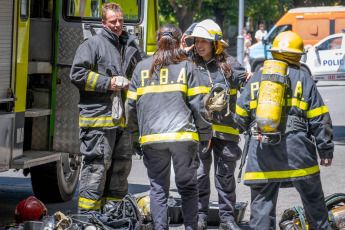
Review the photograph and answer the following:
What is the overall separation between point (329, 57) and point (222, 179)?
17.0 meters

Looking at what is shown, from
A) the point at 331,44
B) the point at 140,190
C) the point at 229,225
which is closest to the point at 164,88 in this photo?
the point at 229,225

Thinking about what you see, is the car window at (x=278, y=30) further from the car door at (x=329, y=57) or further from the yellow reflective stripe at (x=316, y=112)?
the yellow reflective stripe at (x=316, y=112)

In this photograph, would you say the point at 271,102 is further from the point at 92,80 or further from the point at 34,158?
the point at 34,158

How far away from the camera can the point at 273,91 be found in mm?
5297

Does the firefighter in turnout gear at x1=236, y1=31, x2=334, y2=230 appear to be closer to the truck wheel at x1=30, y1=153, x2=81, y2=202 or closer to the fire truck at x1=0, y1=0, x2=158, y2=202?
the fire truck at x1=0, y1=0, x2=158, y2=202

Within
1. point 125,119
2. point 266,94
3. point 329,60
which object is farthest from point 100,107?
point 329,60

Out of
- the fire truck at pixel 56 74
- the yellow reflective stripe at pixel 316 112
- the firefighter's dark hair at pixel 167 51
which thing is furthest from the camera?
the fire truck at pixel 56 74

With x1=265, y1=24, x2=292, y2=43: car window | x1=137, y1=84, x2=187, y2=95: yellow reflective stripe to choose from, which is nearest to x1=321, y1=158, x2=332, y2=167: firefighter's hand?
x1=137, y1=84, x2=187, y2=95: yellow reflective stripe

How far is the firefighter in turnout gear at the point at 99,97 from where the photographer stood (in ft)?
21.4

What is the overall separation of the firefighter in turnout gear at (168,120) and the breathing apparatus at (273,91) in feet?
1.86

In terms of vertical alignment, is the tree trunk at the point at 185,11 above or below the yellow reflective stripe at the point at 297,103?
above

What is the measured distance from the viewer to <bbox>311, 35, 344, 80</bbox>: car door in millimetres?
22828

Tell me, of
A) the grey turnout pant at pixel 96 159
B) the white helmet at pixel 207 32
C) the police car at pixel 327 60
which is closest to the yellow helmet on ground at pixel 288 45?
the white helmet at pixel 207 32

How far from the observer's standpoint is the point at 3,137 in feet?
21.1
